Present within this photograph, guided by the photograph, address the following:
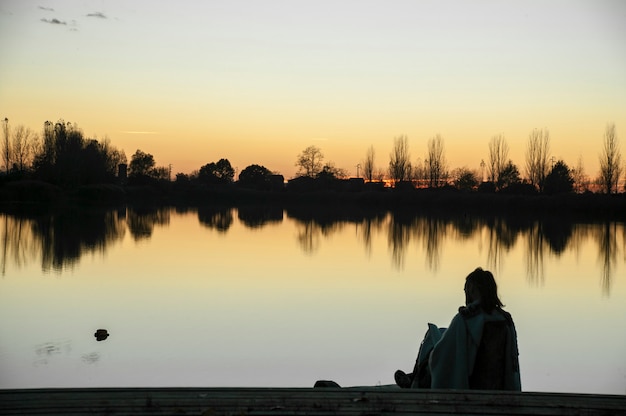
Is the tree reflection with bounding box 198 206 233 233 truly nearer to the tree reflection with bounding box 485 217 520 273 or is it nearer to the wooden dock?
the tree reflection with bounding box 485 217 520 273

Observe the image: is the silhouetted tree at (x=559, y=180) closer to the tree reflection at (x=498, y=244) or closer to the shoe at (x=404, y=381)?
the tree reflection at (x=498, y=244)

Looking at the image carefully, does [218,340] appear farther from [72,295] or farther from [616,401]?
[616,401]

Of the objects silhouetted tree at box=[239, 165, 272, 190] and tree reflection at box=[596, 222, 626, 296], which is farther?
silhouetted tree at box=[239, 165, 272, 190]

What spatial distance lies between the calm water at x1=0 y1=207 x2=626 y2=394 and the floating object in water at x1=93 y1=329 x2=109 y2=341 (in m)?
0.11

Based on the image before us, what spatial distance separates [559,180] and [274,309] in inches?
2150

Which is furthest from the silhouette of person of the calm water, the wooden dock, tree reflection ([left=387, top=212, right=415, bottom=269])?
tree reflection ([left=387, top=212, right=415, bottom=269])

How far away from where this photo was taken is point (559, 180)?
6138 cm

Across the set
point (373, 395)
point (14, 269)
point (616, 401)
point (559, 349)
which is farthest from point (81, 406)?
point (14, 269)

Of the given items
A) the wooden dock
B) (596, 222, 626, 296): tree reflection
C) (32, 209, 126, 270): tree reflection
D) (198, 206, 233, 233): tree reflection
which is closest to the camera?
the wooden dock

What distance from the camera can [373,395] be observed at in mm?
4293

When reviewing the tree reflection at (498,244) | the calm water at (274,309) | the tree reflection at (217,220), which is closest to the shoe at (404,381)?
the calm water at (274,309)

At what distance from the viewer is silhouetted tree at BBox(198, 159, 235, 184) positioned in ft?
316

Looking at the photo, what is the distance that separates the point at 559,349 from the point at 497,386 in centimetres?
550

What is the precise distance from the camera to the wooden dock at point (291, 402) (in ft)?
13.1
